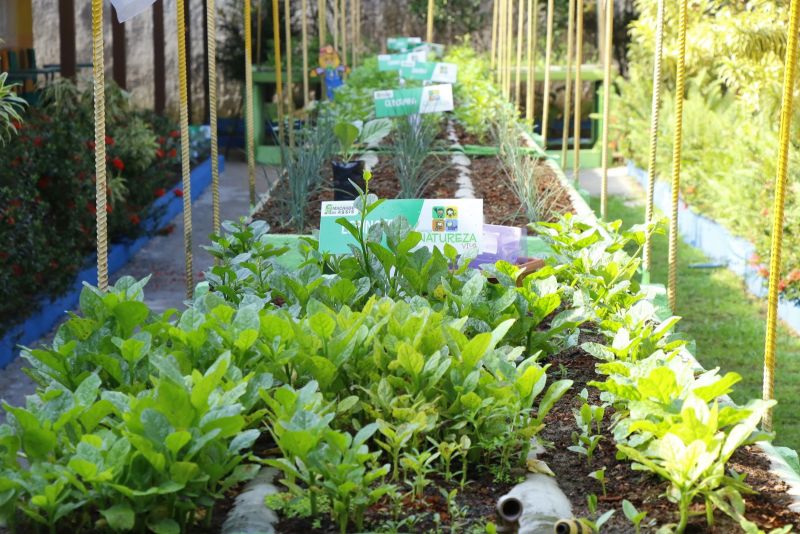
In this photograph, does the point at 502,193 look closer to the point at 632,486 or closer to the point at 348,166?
the point at 348,166

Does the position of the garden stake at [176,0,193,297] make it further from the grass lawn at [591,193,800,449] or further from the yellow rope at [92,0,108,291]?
the grass lawn at [591,193,800,449]

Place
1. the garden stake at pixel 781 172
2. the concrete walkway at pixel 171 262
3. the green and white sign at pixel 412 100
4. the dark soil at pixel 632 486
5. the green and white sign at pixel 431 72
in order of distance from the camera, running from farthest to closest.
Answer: the green and white sign at pixel 431 72, the green and white sign at pixel 412 100, the concrete walkway at pixel 171 262, the garden stake at pixel 781 172, the dark soil at pixel 632 486

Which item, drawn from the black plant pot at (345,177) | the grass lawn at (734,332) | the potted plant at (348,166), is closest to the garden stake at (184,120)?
the potted plant at (348,166)

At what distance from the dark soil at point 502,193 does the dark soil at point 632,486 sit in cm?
231

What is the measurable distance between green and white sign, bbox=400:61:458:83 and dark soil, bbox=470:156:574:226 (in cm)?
148

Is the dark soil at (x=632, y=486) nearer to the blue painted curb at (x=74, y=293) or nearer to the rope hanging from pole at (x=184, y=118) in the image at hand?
the rope hanging from pole at (x=184, y=118)

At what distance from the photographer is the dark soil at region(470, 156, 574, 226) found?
5.02 meters

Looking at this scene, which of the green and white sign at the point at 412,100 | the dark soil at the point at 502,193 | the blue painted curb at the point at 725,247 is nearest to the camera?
the dark soil at the point at 502,193

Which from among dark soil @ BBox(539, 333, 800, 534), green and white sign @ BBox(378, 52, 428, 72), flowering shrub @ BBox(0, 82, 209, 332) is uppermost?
green and white sign @ BBox(378, 52, 428, 72)

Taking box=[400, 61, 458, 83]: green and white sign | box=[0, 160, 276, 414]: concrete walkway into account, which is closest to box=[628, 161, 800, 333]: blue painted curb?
box=[400, 61, 458, 83]: green and white sign

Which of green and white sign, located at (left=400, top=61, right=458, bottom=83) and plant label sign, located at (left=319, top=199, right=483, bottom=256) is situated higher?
green and white sign, located at (left=400, top=61, right=458, bottom=83)

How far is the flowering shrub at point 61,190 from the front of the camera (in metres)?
5.10

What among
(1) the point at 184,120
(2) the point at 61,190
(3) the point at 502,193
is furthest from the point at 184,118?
(2) the point at 61,190

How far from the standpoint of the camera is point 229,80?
12320mm
